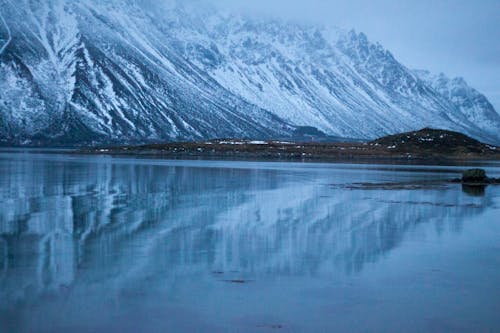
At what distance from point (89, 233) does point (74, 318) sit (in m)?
11.1

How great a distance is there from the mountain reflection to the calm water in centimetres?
7

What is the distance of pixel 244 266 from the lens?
1986cm

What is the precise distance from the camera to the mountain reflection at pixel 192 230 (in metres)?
19.0

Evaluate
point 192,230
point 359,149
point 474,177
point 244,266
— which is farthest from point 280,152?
point 244,266

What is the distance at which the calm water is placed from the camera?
14.6m

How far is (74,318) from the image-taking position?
14289 mm

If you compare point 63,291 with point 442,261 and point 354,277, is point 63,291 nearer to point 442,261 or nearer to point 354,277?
point 354,277

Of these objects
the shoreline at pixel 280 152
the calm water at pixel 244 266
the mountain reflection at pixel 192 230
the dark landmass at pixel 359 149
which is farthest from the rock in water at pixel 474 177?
the dark landmass at pixel 359 149

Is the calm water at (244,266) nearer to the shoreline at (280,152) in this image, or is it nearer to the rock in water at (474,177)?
the rock in water at (474,177)

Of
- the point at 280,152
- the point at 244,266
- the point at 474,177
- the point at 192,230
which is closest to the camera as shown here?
the point at 244,266

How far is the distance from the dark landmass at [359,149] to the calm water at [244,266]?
10819 centimetres

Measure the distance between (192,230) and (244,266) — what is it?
698 cm

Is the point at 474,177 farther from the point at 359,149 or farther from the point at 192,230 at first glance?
the point at 359,149

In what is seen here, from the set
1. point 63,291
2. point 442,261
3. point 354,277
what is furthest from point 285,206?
point 63,291
